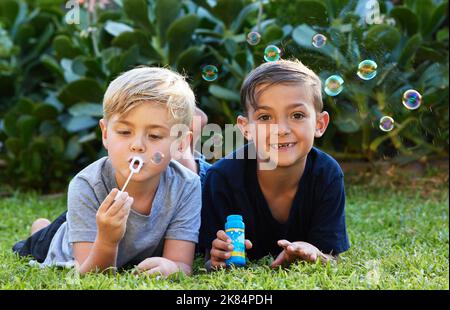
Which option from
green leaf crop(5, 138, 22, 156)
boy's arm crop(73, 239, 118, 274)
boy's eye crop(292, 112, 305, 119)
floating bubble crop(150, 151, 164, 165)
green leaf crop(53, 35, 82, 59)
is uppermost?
green leaf crop(53, 35, 82, 59)

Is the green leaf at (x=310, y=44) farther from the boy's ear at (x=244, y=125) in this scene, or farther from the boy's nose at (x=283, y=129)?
the boy's nose at (x=283, y=129)

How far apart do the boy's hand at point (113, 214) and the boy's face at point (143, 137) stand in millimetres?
170

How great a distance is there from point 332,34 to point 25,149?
2.16 m

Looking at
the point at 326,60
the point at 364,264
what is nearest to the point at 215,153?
the point at 326,60

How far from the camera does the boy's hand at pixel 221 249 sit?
2264mm

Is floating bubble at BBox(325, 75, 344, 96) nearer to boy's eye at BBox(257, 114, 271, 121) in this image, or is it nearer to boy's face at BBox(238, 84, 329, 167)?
boy's face at BBox(238, 84, 329, 167)

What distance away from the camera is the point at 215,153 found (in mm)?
3900

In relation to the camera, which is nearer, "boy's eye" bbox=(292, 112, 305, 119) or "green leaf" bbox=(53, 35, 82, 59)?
"boy's eye" bbox=(292, 112, 305, 119)

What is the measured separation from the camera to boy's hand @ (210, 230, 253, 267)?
2.26 metres

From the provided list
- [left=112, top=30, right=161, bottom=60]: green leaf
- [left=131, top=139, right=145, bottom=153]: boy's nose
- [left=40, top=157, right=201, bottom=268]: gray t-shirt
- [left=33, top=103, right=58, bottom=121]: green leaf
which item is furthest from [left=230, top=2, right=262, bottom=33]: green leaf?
[left=131, top=139, right=145, bottom=153]: boy's nose

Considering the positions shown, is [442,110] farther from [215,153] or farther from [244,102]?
[244,102]

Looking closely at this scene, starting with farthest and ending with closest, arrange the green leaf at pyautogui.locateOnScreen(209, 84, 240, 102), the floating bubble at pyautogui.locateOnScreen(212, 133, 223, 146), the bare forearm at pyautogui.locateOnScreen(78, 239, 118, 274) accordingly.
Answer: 1. the green leaf at pyautogui.locateOnScreen(209, 84, 240, 102)
2. the floating bubble at pyautogui.locateOnScreen(212, 133, 223, 146)
3. the bare forearm at pyautogui.locateOnScreen(78, 239, 118, 274)

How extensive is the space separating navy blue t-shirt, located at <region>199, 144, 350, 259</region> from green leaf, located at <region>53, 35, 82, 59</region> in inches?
97.9

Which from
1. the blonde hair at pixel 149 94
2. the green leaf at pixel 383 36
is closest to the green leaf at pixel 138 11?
the green leaf at pixel 383 36
